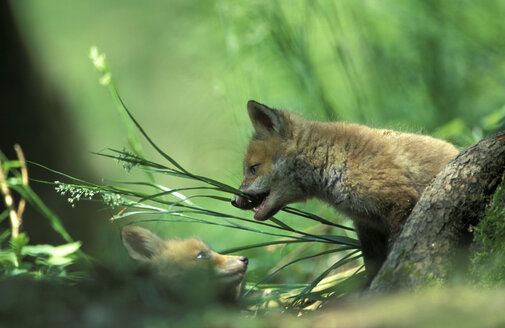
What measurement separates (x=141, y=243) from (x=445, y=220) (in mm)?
2058

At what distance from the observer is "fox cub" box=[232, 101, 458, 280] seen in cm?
295

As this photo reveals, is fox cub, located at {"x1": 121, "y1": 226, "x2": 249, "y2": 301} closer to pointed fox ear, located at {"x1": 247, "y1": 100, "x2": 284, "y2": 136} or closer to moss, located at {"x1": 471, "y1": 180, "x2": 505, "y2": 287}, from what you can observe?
pointed fox ear, located at {"x1": 247, "y1": 100, "x2": 284, "y2": 136}

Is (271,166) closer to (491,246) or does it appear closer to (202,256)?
(202,256)

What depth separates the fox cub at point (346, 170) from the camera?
116 inches

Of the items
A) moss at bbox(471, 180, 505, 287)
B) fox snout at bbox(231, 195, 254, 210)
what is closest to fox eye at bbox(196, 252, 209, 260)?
fox snout at bbox(231, 195, 254, 210)

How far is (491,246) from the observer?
2.35 metres


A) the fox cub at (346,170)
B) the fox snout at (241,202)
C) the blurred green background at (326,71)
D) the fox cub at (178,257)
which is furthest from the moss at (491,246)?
the blurred green background at (326,71)

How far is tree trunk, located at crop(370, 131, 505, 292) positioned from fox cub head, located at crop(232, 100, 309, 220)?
109 cm

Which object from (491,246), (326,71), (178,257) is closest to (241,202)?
(178,257)

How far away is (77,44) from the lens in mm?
11609

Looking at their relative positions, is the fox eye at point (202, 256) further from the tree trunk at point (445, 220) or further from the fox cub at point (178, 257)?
the tree trunk at point (445, 220)

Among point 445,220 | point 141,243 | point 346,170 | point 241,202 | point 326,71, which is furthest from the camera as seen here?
point 326,71

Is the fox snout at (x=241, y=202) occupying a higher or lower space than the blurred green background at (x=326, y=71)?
lower

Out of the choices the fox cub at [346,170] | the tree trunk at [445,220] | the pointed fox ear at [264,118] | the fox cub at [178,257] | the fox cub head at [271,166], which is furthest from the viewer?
the pointed fox ear at [264,118]
